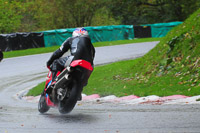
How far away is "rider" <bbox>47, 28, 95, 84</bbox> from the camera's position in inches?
298

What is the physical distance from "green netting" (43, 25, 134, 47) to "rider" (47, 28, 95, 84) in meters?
27.7

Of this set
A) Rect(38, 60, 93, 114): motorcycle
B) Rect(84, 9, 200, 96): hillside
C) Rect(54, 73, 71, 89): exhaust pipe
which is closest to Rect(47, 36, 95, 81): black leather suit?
Rect(38, 60, 93, 114): motorcycle

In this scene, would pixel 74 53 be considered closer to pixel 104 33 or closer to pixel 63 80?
pixel 63 80

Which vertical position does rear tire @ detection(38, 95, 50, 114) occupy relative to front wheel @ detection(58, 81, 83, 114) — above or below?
below

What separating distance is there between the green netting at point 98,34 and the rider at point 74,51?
27.7 m

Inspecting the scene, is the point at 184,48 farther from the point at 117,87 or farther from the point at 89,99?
the point at 89,99

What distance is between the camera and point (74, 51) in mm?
7594

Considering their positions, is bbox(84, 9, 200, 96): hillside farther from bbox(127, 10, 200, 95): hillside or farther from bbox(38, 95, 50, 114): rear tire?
bbox(38, 95, 50, 114): rear tire

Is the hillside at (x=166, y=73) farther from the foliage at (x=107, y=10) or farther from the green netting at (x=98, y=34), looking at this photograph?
the foliage at (x=107, y=10)

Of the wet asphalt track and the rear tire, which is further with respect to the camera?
the rear tire

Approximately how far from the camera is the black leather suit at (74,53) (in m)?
7.56

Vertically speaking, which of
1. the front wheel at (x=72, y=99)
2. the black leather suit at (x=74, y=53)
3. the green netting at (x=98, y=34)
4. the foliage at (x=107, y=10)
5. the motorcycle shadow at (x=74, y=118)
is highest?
the black leather suit at (x=74, y=53)

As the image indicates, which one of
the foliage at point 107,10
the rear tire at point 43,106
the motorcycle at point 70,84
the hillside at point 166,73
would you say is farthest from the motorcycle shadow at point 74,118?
the foliage at point 107,10

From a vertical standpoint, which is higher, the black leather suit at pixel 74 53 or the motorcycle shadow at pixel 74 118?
the black leather suit at pixel 74 53
